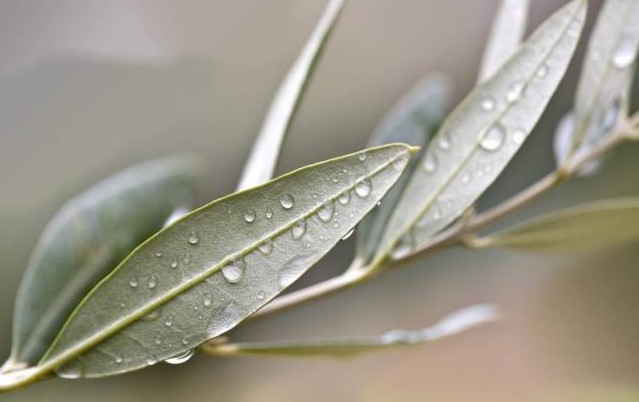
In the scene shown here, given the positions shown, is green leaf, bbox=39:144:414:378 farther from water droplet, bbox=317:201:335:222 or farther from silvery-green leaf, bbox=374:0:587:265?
silvery-green leaf, bbox=374:0:587:265

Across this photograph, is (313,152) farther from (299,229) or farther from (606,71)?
(299,229)

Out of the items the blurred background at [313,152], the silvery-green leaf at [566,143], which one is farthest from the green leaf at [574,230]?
the blurred background at [313,152]

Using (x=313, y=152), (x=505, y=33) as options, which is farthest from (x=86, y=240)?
(x=313, y=152)

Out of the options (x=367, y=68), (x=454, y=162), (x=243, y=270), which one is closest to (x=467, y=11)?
(x=367, y=68)

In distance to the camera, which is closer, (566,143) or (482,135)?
(482,135)

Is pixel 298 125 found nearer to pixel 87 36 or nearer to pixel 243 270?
pixel 87 36

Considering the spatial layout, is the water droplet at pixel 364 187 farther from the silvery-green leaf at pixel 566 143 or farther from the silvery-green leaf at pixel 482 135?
the silvery-green leaf at pixel 566 143

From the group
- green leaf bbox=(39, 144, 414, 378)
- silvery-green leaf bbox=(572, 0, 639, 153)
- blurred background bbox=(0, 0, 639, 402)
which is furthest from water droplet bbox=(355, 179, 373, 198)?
blurred background bbox=(0, 0, 639, 402)
